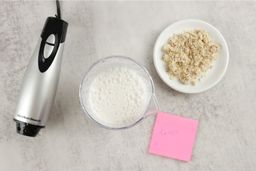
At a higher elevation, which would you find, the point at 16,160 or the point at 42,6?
the point at 42,6

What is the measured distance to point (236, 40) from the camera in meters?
0.96

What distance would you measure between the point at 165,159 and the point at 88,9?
399 millimetres

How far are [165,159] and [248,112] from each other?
221mm

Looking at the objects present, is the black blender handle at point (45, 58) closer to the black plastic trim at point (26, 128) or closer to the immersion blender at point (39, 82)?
the immersion blender at point (39, 82)

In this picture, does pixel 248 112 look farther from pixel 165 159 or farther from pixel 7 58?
pixel 7 58

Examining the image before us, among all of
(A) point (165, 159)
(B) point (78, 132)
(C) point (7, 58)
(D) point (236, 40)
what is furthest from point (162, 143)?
(C) point (7, 58)

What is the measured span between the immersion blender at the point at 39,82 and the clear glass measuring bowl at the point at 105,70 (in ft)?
0.26

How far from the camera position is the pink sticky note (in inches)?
36.5

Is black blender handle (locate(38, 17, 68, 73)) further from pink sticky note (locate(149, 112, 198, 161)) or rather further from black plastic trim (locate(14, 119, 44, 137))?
pink sticky note (locate(149, 112, 198, 161))

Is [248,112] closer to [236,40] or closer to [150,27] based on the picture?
[236,40]

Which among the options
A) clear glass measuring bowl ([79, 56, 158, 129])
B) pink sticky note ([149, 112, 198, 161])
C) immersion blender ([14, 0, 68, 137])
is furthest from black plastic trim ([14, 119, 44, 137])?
pink sticky note ([149, 112, 198, 161])

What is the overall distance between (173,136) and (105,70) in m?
0.22

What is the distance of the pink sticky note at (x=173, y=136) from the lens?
927 millimetres

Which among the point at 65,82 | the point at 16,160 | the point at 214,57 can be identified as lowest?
the point at 16,160
